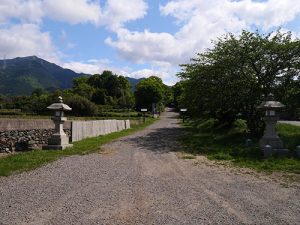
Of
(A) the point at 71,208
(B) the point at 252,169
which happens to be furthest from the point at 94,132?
(A) the point at 71,208

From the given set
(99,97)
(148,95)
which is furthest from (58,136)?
(99,97)

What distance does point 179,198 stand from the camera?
776cm

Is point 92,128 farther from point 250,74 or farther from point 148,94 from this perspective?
point 148,94

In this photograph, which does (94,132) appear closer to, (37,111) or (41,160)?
(41,160)

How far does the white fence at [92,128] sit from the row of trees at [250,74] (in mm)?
7607

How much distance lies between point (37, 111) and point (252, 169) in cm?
4877

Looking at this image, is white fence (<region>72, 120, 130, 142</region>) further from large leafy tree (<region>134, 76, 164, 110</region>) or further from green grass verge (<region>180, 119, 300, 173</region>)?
large leafy tree (<region>134, 76, 164, 110</region>)

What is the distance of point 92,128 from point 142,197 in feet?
60.0

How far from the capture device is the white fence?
21766 mm

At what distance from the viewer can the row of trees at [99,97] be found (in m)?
59.0

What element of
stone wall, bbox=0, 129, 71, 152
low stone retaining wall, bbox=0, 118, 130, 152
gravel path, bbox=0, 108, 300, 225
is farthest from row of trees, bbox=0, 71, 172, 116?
gravel path, bbox=0, 108, 300, 225

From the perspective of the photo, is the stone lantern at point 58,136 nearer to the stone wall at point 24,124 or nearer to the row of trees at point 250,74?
the stone wall at point 24,124

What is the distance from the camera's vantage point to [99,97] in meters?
91.9

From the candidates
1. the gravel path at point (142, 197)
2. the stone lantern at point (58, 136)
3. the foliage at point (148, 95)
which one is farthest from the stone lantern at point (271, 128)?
the foliage at point (148, 95)
